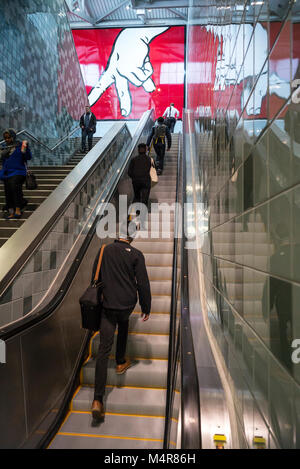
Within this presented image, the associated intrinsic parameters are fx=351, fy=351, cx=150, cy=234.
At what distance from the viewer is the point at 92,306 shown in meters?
3.24

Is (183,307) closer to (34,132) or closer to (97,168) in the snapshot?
(97,168)

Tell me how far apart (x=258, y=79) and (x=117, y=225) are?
15.1 feet

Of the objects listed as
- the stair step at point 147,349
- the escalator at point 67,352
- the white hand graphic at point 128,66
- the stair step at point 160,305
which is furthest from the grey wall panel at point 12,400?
the white hand graphic at point 128,66

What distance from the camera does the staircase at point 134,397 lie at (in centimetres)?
282

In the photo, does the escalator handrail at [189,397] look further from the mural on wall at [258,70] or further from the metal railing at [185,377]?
the mural on wall at [258,70]

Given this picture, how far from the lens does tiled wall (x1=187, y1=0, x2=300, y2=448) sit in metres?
1.27

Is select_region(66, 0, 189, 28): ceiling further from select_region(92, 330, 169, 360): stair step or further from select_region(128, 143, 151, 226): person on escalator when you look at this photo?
select_region(92, 330, 169, 360): stair step

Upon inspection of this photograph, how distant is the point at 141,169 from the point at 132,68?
46.4 ft

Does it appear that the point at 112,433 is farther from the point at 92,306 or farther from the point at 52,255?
the point at 52,255

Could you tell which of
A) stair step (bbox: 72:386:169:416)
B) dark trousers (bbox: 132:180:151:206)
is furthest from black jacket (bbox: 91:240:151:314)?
dark trousers (bbox: 132:180:151:206)

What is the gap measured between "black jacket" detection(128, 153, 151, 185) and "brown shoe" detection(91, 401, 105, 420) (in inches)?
171

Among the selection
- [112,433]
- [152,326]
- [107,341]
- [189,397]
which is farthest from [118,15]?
[189,397]

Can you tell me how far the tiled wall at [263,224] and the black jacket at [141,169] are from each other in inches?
152
